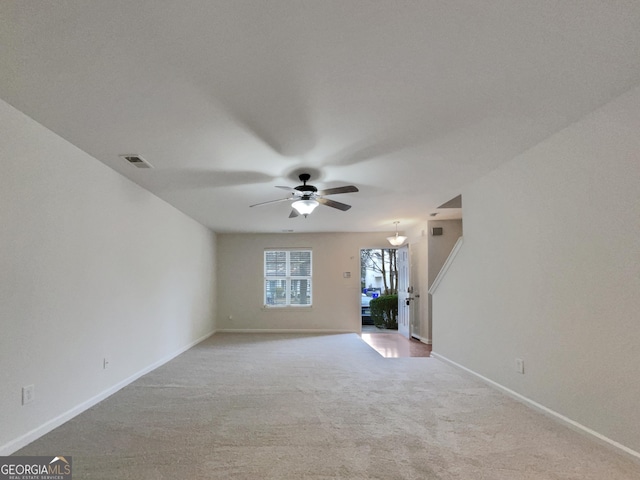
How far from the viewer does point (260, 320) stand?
8070 millimetres

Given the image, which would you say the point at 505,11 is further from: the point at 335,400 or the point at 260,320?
the point at 260,320

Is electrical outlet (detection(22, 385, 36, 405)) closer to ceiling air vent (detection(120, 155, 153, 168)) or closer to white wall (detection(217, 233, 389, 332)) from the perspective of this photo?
ceiling air vent (detection(120, 155, 153, 168))

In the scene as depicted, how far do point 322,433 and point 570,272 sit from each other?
222 centimetres

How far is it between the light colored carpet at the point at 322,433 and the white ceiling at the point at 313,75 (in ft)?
7.36

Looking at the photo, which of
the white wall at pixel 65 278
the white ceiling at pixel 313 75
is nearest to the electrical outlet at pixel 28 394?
the white wall at pixel 65 278

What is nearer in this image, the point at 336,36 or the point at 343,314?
the point at 336,36

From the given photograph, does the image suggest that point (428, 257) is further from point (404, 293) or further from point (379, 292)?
point (379, 292)

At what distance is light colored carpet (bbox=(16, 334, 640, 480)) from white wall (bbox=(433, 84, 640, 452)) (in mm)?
296

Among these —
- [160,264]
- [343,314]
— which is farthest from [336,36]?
[343,314]

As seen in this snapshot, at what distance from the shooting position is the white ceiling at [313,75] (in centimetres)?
156

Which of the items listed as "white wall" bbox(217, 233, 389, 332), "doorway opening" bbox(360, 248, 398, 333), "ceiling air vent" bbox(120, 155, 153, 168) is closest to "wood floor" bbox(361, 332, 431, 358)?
"white wall" bbox(217, 233, 389, 332)

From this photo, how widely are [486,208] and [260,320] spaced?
5.70 metres

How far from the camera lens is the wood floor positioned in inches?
226

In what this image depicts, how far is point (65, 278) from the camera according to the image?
9.52 ft
